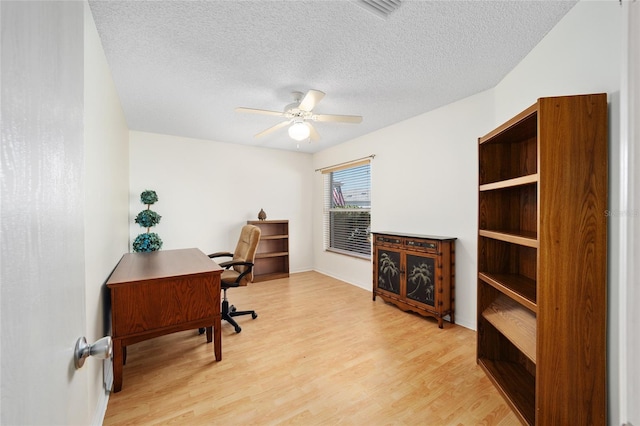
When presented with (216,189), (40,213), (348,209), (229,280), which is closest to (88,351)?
(40,213)

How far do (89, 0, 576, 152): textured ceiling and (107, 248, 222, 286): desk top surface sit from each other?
65.2 inches

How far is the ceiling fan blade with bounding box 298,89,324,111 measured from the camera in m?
2.08

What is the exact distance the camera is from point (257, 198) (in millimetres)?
4875

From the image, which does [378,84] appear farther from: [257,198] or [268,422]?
[257,198]

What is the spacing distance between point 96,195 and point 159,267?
815 mm

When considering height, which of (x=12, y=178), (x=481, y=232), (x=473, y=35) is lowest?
(x=481, y=232)

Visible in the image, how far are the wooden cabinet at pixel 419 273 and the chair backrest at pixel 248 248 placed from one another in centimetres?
165

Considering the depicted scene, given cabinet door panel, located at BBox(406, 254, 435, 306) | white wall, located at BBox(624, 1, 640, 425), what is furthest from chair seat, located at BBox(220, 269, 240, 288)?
white wall, located at BBox(624, 1, 640, 425)

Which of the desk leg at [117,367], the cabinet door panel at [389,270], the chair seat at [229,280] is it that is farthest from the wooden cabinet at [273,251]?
the desk leg at [117,367]

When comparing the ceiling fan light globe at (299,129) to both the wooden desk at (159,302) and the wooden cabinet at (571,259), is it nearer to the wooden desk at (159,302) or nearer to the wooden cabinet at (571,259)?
the wooden desk at (159,302)

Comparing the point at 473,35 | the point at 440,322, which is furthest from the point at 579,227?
the point at 440,322

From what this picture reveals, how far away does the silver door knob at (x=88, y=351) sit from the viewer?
1.94 ft

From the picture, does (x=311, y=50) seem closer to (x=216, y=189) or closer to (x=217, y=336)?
(x=217, y=336)

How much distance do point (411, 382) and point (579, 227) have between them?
146 cm
